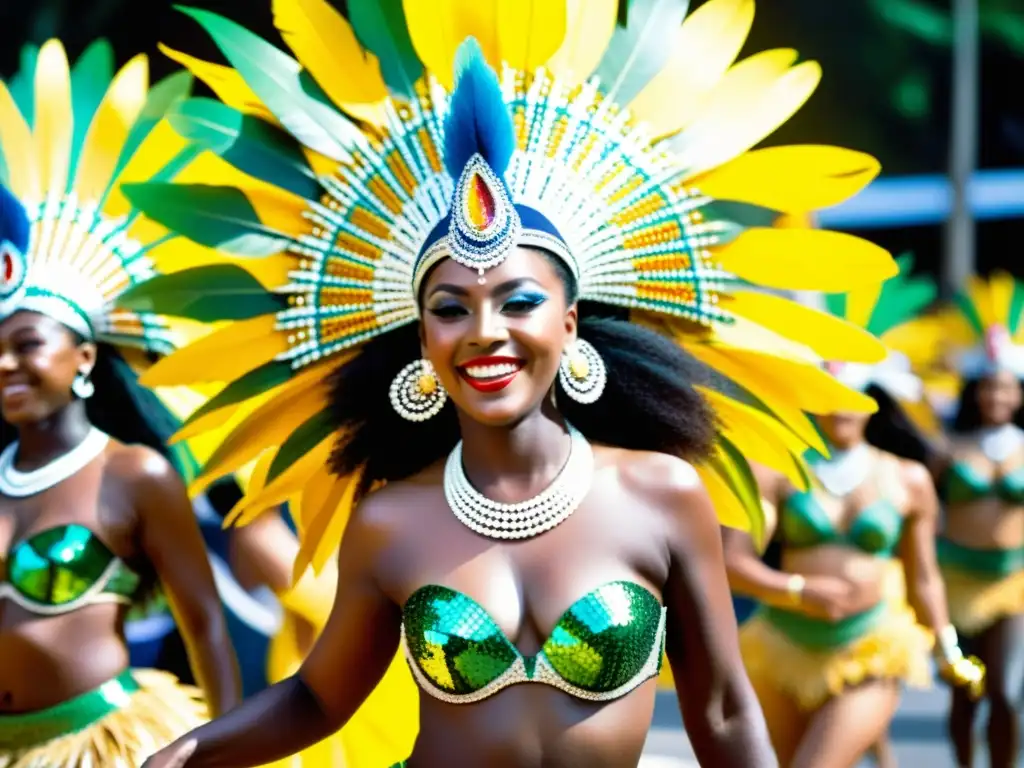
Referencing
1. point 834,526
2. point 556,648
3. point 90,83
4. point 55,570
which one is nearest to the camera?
point 556,648

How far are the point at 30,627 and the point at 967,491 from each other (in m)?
5.23

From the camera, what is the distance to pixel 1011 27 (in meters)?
15.0

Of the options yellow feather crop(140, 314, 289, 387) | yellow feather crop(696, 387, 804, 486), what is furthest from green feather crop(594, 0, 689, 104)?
yellow feather crop(140, 314, 289, 387)

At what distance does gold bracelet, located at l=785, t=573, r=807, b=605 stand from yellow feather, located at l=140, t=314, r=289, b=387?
9.55ft

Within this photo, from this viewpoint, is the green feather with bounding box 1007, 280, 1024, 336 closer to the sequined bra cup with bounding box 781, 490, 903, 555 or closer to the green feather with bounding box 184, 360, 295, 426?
the sequined bra cup with bounding box 781, 490, 903, 555

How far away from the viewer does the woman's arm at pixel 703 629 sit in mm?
3195

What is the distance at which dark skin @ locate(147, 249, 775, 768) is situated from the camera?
308cm

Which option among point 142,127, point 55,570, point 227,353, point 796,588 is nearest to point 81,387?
point 55,570

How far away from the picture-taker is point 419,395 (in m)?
3.40

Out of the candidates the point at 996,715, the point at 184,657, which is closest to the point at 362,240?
the point at 184,657

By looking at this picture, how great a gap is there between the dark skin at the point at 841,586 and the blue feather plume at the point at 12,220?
2.71m

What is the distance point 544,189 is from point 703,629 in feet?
3.00

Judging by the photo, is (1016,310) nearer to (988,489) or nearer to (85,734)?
(988,489)

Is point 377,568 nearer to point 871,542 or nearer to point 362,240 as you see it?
point 362,240
